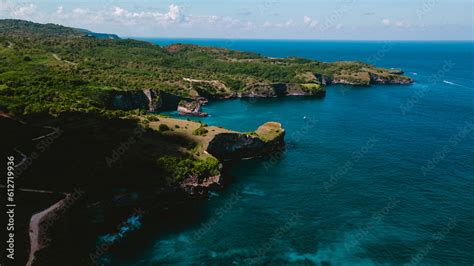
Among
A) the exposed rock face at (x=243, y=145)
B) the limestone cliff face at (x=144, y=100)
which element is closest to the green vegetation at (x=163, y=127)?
the exposed rock face at (x=243, y=145)

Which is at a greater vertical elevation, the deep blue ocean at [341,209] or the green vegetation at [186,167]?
the green vegetation at [186,167]

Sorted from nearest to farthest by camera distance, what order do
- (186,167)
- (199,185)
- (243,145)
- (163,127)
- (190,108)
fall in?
(199,185), (186,167), (163,127), (243,145), (190,108)

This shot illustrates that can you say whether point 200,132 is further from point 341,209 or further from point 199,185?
point 341,209

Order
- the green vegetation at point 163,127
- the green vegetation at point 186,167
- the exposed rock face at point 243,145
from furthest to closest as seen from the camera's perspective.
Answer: the green vegetation at point 163,127 < the exposed rock face at point 243,145 < the green vegetation at point 186,167

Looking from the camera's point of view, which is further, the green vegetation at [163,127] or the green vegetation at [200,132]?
the green vegetation at [163,127]

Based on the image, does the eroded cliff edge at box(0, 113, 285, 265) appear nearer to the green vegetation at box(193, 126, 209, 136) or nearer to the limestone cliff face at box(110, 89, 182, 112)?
the green vegetation at box(193, 126, 209, 136)

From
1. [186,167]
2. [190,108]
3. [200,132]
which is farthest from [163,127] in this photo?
[190,108]

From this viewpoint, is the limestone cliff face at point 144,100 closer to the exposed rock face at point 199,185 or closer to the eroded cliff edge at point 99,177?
the eroded cliff edge at point 99,177
